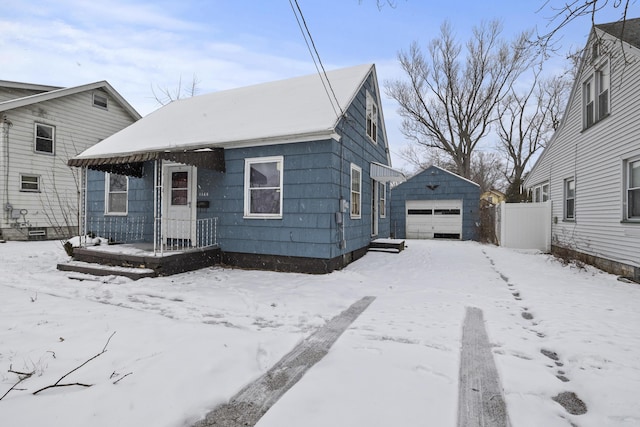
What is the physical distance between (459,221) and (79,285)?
50.9ft

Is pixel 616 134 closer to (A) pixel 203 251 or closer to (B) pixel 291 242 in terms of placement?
(B) pixel 291 242

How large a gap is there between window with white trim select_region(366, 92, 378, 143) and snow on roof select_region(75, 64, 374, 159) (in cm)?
105

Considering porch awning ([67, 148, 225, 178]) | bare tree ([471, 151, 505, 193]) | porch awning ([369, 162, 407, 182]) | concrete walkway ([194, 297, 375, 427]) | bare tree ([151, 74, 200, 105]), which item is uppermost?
bare tree ([151, 74, 200, 105])

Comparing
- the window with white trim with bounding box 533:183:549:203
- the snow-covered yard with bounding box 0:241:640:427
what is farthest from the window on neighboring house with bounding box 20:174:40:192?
the window with white trim with bounding box 533:183:549:203

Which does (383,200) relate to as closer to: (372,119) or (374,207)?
(374,207)

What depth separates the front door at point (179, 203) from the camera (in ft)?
26.3

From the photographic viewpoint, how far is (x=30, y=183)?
12.9m

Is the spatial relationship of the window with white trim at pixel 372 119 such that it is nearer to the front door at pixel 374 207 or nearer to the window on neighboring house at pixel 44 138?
the front door at pixel 374 207

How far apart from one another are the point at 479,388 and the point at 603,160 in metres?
8.28

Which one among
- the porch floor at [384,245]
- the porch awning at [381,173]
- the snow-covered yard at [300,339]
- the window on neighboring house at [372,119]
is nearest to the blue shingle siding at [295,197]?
the snow-covered yard at [300,339]

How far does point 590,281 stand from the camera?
6332 mm

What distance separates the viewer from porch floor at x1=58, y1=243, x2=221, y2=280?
6.35 metres

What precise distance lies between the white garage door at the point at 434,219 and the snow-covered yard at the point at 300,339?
413 inches

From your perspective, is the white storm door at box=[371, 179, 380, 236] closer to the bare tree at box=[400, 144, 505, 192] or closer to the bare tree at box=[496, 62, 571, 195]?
the bare tree at box=[496, 62, 571, 195]
